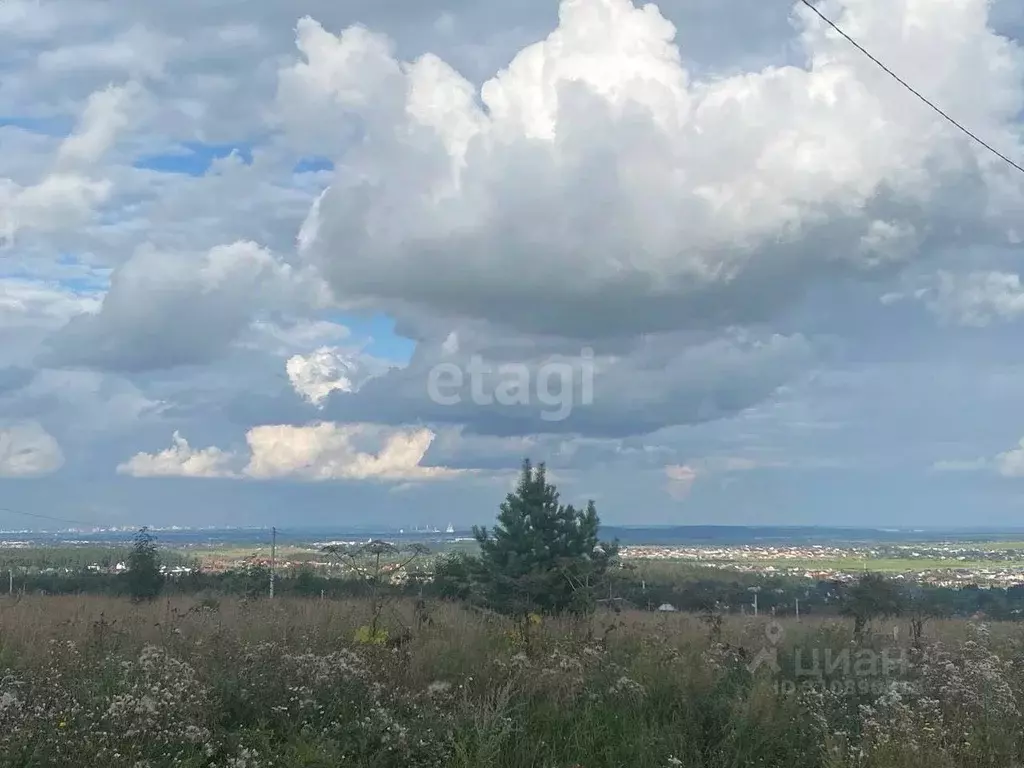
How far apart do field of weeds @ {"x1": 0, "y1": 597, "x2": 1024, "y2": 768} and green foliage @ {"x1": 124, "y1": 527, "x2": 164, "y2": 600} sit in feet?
31.1

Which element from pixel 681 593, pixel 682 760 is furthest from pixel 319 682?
pixel 681 593

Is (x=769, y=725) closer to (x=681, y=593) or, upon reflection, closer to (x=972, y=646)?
(x=972, y=646)

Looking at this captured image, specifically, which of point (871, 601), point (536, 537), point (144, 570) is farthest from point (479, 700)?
point (144, 570)

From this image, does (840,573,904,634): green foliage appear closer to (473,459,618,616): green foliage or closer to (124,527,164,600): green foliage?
(473,459,618,616): green foliage

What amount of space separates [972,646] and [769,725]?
15.2 ft

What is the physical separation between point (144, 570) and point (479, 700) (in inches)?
584

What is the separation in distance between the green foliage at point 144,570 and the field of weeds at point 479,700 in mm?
9480

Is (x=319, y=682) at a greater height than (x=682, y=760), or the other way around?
(x=319, y=682)

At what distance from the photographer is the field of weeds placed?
277 inches

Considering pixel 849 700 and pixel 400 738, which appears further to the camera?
pixel 849 700

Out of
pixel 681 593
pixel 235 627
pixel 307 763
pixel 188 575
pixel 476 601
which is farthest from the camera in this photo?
pixel 681 593

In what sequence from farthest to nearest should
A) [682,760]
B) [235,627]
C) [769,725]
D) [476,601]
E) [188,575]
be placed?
[188,575], [476,601], [235,627], [769,725], [682,760]

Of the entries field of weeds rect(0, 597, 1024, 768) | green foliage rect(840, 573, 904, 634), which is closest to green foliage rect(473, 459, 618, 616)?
green foliage rect(840, 573, 904, 634)

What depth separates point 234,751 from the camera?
698 cm
